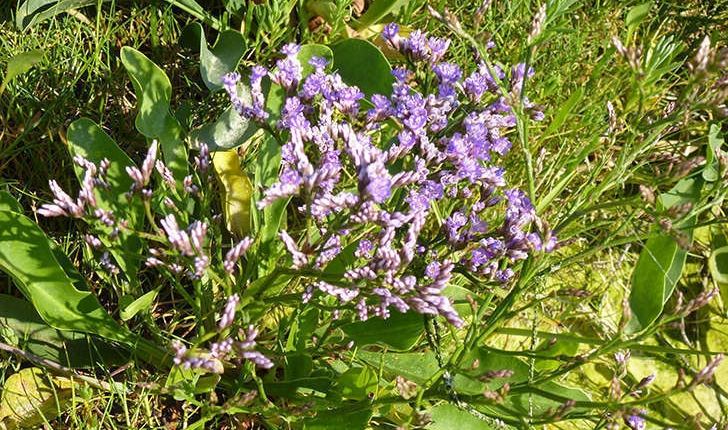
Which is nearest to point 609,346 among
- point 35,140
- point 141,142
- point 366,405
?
point 366,405

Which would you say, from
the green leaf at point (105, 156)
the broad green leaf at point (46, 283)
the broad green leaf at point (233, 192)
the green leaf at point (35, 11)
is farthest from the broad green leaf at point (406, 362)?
the green leaf at point (35, 11)

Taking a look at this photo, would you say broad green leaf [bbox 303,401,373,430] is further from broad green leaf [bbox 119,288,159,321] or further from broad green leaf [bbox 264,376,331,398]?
broad green leaf [bbox 119,288,159,321]

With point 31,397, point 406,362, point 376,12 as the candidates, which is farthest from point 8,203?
point 376,12

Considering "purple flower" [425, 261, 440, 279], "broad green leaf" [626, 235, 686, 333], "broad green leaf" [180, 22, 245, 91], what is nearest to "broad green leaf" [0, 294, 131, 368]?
"broad green leaf" [180, 22, 245, 91]

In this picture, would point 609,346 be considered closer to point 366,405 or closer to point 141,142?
point 366,405

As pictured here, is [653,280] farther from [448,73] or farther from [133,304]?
[133,304]

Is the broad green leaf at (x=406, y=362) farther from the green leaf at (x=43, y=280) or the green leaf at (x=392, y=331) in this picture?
the green leaf at (x=43, y=280)
